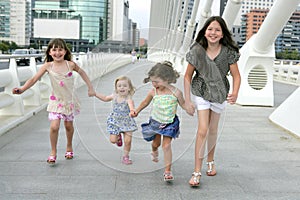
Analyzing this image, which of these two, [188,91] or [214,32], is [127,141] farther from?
[214,32]

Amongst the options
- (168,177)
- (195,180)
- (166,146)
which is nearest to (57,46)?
(166,146)

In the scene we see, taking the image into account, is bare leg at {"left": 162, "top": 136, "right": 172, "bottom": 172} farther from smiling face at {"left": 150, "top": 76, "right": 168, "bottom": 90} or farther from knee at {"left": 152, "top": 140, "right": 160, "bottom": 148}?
smiling face at {"left": 150, "top": 76, "right": 168, "bottom": 90}

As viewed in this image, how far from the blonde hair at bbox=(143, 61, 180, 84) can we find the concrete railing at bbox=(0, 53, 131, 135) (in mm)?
506

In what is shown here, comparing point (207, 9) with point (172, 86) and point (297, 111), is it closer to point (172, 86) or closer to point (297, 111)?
point (297, 111)

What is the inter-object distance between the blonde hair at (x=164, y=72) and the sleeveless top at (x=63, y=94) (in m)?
1.07

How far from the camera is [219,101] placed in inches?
153

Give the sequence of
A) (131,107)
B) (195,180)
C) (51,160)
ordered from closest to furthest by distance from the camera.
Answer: (195,180) < (131,107) < (51,160)

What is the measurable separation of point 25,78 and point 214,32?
513 centimetres

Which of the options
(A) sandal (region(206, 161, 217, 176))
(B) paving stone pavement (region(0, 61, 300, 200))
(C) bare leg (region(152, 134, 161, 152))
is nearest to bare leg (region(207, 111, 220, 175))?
(A) sandal (region(206, 161, 217, 176))

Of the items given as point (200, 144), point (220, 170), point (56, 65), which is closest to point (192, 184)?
point (200, 144)

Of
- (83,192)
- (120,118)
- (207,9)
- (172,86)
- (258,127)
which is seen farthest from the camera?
(207,9)

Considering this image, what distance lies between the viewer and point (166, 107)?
383cm

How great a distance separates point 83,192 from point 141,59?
1.44m

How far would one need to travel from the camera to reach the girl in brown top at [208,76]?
3.86 m
